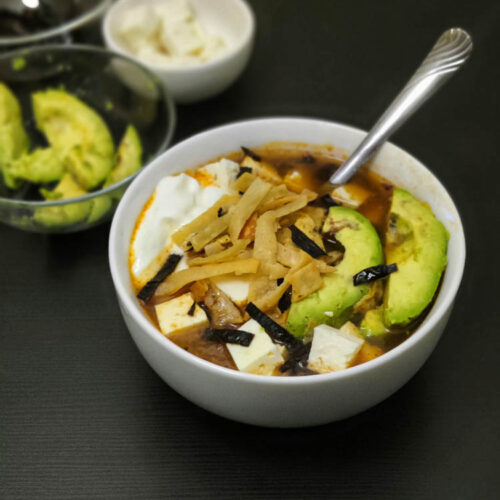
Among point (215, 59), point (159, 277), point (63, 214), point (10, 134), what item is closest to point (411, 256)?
point (159, 277)

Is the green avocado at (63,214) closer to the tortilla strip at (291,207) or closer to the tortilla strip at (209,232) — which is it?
the tortilla strip at (209,232)

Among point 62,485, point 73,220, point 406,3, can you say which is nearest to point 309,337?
Answer: point 62,485

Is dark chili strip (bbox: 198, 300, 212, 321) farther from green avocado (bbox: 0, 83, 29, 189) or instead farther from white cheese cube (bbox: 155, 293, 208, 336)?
green avocado (bbox: 0, 83, 29, 189)

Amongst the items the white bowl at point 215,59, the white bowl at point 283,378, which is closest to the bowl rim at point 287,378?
the white bowl at point 283,378

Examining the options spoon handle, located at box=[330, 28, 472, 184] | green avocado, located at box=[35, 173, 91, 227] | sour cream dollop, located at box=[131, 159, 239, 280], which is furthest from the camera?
green avocado, located at box=[35, 173, 91, 227]

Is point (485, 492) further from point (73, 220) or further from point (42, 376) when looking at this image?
point (73, 220)

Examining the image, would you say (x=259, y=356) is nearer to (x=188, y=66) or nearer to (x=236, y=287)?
(x=236, y=287)

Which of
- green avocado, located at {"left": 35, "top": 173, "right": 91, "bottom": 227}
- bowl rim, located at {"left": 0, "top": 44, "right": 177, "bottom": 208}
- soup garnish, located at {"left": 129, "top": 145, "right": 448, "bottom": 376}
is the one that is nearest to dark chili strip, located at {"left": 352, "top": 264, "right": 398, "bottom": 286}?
soup garnish, located at {"left": 129, "top": 145, "right": 448, "bottom": 376}
